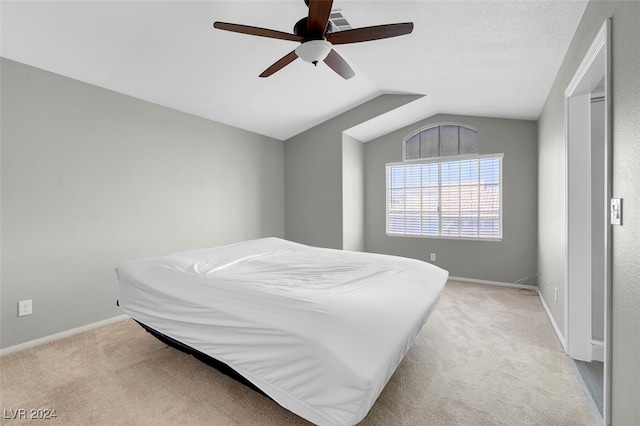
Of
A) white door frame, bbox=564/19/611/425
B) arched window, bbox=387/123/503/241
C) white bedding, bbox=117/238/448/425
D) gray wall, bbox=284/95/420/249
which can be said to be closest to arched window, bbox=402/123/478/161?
arched window, bbox=387/123/503/241

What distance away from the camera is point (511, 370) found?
2.05 meters

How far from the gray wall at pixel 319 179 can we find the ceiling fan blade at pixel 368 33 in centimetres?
247

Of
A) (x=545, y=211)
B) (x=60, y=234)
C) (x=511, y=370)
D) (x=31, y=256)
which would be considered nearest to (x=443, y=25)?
(x=545, y=211)

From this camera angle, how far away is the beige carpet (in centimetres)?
160

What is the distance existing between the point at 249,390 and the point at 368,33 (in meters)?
2.38

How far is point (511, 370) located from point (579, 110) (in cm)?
200

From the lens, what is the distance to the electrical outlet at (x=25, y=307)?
7.88 feet

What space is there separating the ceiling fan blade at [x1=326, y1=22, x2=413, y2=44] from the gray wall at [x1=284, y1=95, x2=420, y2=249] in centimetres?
247

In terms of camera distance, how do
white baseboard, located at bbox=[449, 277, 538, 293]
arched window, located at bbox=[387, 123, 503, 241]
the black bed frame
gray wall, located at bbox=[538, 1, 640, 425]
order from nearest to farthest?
1. gray wall, located at bbox=[538, 1, 640, 425]
2. the black bed frame
3. white baseboard, located at bbox=[449, 277, 538, 293]
4. arched window, located at bbox=[387, 123, 503, 241]

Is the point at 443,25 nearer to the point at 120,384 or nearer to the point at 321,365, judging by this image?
the point at 321,365

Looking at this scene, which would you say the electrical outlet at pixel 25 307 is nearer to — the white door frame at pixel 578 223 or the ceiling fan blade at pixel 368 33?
the ceiling fan blade at pixel 368 33

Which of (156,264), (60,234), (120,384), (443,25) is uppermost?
(443,25)

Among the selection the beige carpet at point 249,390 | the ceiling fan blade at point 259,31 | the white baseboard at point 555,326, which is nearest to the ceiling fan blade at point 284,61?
the ceiling fan blade at point 259,31

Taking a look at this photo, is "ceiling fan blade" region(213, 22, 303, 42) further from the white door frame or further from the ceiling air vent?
the white door frame
